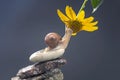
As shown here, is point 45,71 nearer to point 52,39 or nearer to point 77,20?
point 52,39

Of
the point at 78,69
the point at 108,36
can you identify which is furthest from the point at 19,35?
the point at 108,36

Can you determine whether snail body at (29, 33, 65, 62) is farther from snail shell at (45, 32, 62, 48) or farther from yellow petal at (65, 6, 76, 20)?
yellow petal at (65, 6, 76, 20)

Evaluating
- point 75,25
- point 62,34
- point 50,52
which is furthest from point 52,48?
point 62,34

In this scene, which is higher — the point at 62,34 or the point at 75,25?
the point at 62,34

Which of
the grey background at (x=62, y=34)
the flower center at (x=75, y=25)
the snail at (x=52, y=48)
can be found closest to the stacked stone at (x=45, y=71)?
the snail at (x=52, y=48)

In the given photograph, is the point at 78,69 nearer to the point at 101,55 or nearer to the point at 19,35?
the point at 101,55

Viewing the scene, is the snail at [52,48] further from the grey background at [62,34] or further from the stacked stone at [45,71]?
the grey background at [62,34]

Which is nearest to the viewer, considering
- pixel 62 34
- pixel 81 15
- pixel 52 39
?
pixel 81 15

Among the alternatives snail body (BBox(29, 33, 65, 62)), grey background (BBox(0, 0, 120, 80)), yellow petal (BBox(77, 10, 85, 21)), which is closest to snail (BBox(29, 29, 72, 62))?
snail body (BBox(29, 33, 65, 62))

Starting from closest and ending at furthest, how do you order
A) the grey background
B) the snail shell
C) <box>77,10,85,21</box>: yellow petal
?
<box>77,10,85,21</box>: yellow petal
the snail shell
the grey background
